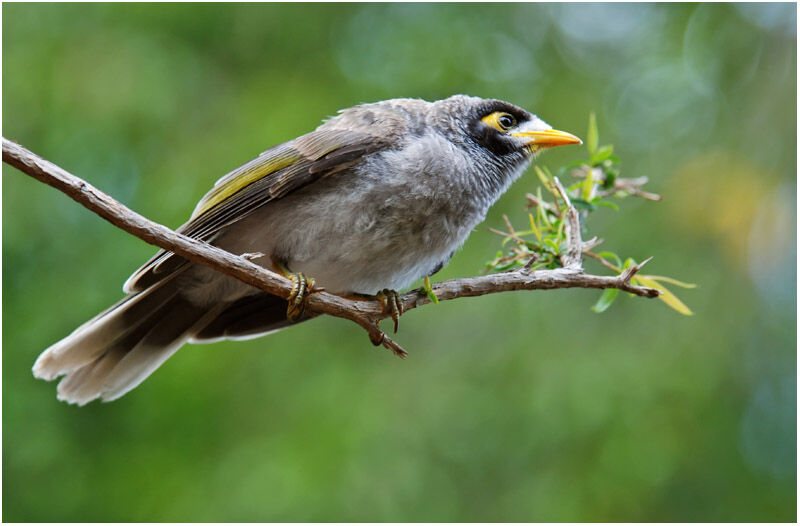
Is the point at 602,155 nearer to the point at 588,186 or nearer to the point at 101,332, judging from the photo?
the point at 588,186

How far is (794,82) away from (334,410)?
461cm

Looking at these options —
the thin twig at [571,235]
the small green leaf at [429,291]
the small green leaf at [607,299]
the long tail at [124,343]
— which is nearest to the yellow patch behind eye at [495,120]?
the thin twig at [571,235]

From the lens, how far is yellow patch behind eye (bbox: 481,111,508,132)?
433cm

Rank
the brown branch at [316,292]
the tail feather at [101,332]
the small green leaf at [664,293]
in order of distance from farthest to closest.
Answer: the tail feather at [101,332]
the small green leaf at [664,293]
the brown branch at [316,292]

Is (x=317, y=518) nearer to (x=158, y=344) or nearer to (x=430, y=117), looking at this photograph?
(x=158, y=344)

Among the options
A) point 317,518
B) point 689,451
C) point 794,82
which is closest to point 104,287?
point 317,518

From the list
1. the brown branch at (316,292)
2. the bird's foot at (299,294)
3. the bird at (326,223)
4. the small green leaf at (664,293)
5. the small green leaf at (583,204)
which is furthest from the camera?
the small green leaf at (583,204)

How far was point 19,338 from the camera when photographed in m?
6.44

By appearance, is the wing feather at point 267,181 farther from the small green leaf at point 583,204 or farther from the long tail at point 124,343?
the small green leaf at point 583,204

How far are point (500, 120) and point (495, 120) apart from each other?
3 cm

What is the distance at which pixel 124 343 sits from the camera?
4.40 metres

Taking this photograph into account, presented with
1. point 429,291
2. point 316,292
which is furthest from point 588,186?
point 316,292

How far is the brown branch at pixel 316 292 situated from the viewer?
9.53 feet

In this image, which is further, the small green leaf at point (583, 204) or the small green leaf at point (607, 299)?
the small green leaf at point (583, 204)
